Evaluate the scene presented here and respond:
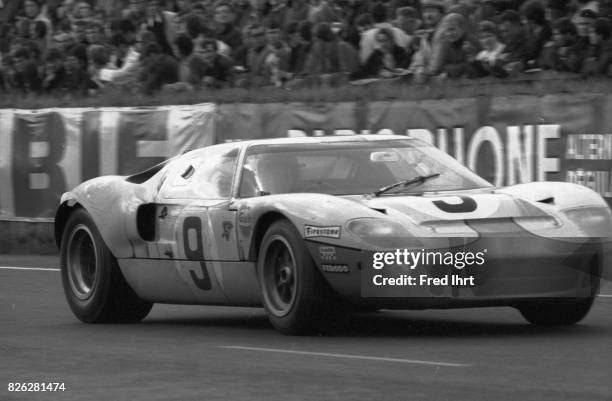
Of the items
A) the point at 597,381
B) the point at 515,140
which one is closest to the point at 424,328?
the point at 597,381

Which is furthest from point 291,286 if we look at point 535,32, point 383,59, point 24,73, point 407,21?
point 24,73

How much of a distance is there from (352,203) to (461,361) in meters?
1.48

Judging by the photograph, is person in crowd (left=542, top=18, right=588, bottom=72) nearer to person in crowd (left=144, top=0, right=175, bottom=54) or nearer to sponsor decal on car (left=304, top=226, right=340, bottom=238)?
person in crowd (left=144, top=0, right=175, bottom=54)

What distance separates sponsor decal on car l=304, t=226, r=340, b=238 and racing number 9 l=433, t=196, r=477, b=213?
23.5 inches

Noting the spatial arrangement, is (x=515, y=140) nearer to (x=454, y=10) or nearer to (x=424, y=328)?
(x=454, y=10)

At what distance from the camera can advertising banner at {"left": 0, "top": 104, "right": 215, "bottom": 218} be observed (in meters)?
16.3

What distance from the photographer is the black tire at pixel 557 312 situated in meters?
8.54

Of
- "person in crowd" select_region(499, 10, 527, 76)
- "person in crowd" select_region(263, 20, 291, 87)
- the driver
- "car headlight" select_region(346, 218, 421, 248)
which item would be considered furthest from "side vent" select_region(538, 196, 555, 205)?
"person in crowd" select_region(263, 20, 291, 87)

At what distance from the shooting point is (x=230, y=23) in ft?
61.1

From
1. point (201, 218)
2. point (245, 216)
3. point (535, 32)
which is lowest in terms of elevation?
point (201, 218)

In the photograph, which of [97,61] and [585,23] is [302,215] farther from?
[97,61]

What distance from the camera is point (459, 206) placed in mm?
8133

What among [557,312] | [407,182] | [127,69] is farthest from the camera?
[127,69]

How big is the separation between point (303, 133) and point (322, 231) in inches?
287
